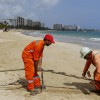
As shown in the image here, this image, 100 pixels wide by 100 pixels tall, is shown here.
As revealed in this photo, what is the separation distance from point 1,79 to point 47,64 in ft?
11.8

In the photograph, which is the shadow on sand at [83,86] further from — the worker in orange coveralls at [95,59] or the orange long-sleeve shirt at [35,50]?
the orange long-sleeve shirt at [35,50]

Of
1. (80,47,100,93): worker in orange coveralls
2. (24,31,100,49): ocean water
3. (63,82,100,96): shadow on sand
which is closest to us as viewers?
(80,47,100,93): worker in orange coveralls

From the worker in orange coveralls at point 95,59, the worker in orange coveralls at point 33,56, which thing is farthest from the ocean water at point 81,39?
the worker in orange coveralls at point 33,56

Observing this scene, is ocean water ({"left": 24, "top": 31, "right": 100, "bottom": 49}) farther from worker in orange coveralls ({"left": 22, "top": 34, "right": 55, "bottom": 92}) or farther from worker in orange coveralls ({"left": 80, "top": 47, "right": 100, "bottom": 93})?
worker in orange coveralls ({"left": 22, "top": 34, "right": 55, "bottom": 92})

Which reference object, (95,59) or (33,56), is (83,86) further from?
(33,56)

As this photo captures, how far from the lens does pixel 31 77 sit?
7332 mm

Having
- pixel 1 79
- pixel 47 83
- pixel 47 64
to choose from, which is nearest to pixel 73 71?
pixel 47 64

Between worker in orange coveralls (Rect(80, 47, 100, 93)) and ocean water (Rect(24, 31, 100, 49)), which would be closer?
worker in orange coveralls (Rect(80, 47, 100, 93))

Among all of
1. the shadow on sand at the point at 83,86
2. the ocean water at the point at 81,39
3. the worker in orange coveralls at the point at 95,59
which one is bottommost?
the ocean water at the point at 81,39

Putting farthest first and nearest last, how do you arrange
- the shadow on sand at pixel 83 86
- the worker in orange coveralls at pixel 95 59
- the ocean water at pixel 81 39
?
the ocean water at pixel 81 39 → the shadow on sand at pixel 83 86 → the worker in orange coveralls at pixel 95 59

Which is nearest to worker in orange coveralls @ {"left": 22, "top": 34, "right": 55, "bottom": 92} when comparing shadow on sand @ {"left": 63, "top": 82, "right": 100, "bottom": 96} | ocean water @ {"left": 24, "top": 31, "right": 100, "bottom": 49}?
shadow on sand @ {"left": 63, "top": 82, "right": 100, "bottom": 96}

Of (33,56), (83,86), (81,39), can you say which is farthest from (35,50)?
(81,39)

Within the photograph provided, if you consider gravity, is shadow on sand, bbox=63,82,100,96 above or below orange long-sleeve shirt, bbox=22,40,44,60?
below

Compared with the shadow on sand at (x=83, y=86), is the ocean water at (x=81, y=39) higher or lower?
lower
